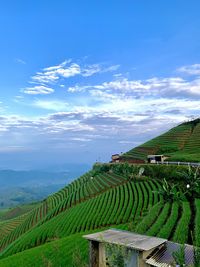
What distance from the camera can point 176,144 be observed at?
81812 mm

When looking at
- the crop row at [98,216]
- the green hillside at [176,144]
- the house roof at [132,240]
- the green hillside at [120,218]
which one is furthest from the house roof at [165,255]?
the green hillside at [176,144]

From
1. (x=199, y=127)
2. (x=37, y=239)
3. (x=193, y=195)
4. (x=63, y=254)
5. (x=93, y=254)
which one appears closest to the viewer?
(x=93, y=254)

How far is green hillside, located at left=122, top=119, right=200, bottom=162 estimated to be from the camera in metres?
75.6

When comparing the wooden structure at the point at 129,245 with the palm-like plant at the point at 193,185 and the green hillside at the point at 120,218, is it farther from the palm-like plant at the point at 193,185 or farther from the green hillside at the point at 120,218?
the palm-like plant at the point at 193,185

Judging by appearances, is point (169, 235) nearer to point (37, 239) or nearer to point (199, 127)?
point (37, 239)

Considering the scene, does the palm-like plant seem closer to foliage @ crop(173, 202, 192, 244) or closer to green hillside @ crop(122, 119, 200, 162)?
foliage @ crop(173, 202, 192, 244)

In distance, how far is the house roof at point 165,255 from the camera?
1586cm

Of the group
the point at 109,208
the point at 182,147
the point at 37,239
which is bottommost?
the point at 37,239

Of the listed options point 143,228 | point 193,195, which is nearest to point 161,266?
point 143,228

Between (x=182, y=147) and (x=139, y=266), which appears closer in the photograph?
(x=139, y=266)

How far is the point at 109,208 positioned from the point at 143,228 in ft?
55.6

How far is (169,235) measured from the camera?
23812 mm

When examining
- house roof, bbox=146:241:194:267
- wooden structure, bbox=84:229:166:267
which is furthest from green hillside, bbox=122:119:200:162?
house roof, bbox=146:241:194:267

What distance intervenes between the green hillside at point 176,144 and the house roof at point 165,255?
53856 mm
